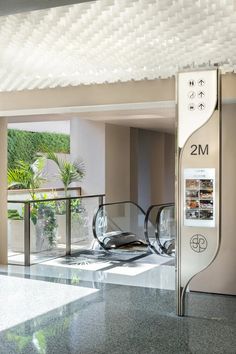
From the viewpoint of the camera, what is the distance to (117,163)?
42.7 ft

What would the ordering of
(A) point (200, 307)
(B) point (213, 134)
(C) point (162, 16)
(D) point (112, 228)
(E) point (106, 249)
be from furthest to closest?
1. (D) point (112, 228)
2. (E) point (106, 249)
3. (A) point (200, 307)
4. (B) point (213, 134)
5. (C) point (162, 16)

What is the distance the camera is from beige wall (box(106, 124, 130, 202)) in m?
12.6

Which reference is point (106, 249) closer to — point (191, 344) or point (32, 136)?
point (191, 344)

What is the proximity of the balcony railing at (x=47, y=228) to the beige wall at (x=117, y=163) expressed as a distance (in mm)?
2478

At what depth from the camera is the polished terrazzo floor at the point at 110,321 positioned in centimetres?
438

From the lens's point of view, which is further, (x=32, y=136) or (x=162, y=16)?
(x=32, y=136)

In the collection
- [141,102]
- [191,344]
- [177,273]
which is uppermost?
[141,102]

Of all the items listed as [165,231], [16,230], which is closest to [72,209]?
[16,230]

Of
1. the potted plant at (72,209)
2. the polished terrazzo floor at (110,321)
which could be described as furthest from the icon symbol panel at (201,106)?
the potted plant at (72,209)

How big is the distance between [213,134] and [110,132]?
7.51m

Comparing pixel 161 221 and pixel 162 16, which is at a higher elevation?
pixel 162 16

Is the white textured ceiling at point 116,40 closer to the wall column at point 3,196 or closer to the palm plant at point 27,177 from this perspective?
the wall column at point 3,196

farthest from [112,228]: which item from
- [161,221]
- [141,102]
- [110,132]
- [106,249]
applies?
[141,102]

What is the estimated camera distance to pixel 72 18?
4.30m
